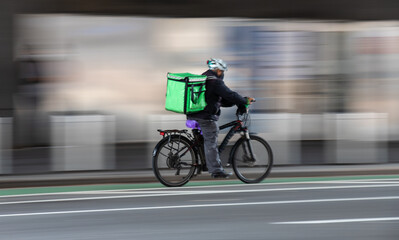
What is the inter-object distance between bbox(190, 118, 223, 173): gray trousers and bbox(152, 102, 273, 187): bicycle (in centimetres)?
13

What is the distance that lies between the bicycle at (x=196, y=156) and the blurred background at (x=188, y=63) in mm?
2355

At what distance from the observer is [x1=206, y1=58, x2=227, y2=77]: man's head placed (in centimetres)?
851

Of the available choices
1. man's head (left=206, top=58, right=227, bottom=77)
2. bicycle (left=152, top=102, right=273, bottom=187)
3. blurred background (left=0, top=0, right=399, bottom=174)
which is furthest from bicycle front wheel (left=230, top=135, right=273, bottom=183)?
blurred background (left=0, top=0, right=399, bottom=174)

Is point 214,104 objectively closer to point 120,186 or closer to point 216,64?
point 216,64

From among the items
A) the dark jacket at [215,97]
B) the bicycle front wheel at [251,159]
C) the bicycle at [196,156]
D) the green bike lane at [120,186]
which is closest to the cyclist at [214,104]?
the dark jacket at [215,97]

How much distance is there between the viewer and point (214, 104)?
855 centimetres

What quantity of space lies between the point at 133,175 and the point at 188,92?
2.33 metres

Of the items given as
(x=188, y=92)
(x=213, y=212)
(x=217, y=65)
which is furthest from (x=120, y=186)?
(x=213, y=212)

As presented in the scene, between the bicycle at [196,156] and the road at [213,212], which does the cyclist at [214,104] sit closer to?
the bicycle at [196,156]

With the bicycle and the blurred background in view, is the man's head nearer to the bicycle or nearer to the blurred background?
the bicycle

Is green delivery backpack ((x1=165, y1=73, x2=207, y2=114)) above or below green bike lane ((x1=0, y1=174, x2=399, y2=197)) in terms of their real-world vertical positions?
above

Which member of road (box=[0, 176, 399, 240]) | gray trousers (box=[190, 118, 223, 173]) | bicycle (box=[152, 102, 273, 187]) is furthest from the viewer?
bicycle (box=[152, 102, 273, 187])

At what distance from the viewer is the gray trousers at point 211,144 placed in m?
8.62

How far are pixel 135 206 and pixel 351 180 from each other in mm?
3492
